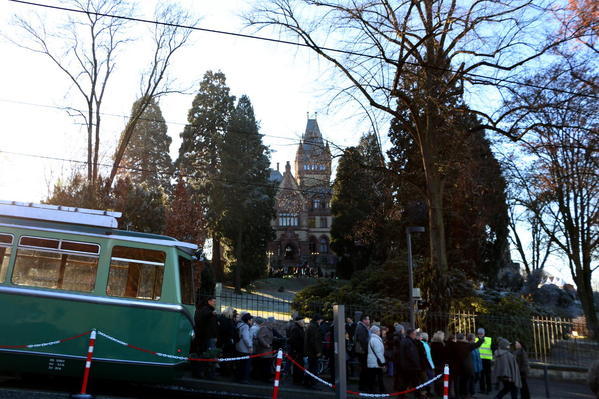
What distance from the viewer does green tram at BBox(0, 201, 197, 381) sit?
929 cm

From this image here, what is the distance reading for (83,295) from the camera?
9.41m

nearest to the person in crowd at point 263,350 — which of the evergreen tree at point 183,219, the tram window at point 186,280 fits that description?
the tram window at point 186,280

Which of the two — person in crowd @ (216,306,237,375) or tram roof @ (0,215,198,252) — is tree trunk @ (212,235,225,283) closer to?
person in crowd @ (216,306,237,375)

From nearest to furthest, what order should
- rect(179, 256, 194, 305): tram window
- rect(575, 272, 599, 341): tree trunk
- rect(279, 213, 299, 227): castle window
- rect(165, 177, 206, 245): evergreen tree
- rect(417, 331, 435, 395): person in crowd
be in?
rect(179, 256, 194, 305): tram window < rect(417, 331, 435, 395): person in crowd < rect(165, 177, 206, 245): evergreen tree < rect(575, 272, 599, 341): tree trunk < rect(279, 213, 299, 227): castle window

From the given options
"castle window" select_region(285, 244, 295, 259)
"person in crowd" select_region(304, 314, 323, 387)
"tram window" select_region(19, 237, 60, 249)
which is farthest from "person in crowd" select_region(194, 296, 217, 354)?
"castle window" select_region(285, 244, 295, 259)

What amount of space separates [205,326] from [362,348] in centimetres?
384

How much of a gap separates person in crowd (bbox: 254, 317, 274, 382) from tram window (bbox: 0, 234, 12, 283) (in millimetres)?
5734

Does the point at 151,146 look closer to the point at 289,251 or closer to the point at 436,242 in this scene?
the point at 289,251

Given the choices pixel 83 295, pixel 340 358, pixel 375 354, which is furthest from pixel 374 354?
pixel 83 295

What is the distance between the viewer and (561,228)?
26.8 metres

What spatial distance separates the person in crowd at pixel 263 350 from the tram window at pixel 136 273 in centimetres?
343

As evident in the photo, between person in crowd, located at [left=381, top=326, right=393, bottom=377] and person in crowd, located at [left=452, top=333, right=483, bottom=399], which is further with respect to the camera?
person in crowd, located at [left=381, top=326, right=393, bottom=377]

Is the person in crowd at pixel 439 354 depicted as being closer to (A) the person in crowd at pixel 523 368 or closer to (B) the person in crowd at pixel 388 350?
(A) the person in crowd at pixel 523 368

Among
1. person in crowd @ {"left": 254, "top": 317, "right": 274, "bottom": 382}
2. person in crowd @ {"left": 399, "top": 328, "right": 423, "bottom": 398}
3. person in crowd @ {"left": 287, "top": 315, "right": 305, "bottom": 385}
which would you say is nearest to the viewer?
person in crowd @ {"left": 399, "top": 328, "right": 423, "bottom": 398}
